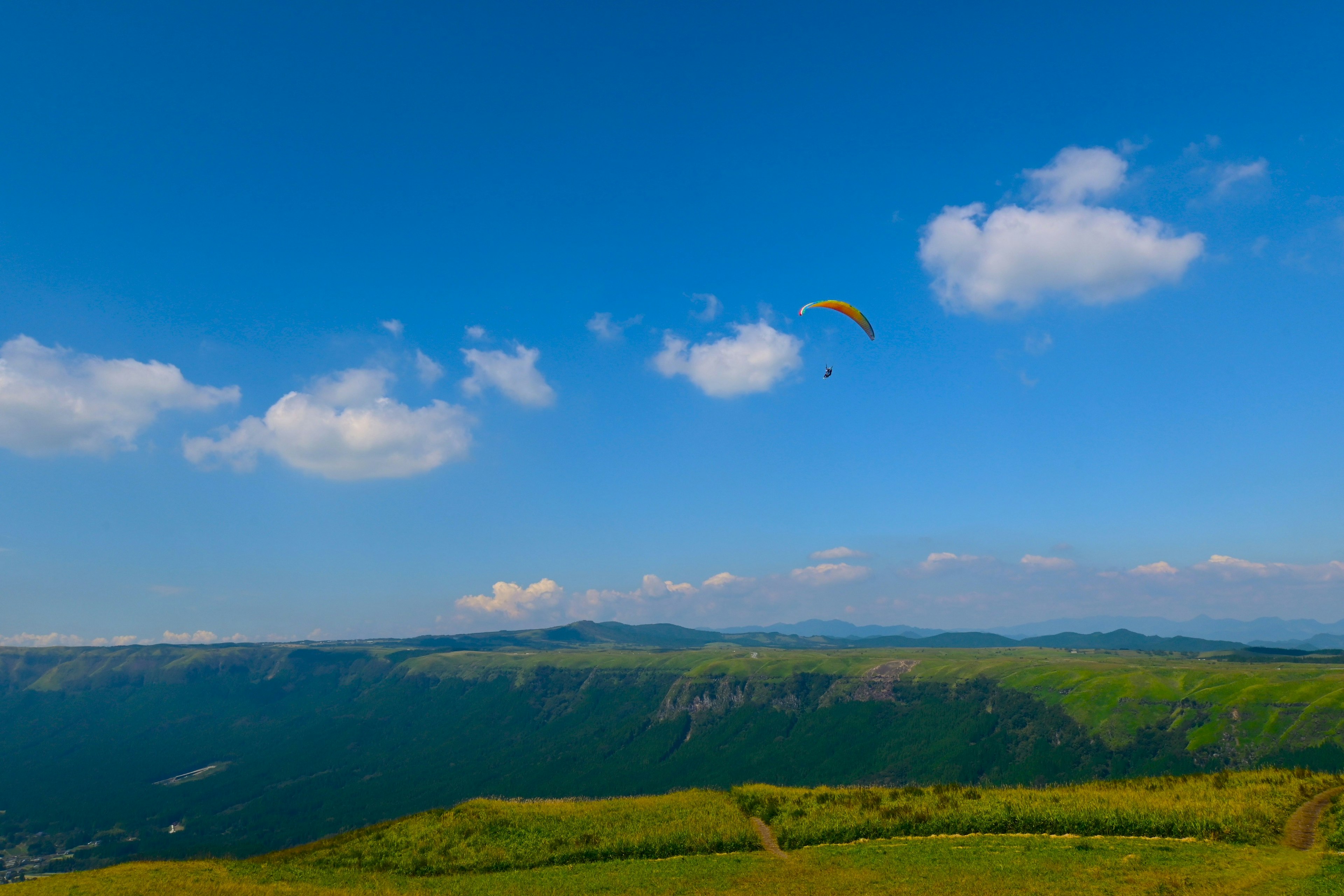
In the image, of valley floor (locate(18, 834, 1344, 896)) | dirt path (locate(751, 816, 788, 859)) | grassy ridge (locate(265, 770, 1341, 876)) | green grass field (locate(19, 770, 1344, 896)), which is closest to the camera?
valley floor (locate(18, 834, 1344, 896))

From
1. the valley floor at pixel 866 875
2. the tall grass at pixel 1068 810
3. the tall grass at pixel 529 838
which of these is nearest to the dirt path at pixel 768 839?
the tall grass at pixel 1068 810

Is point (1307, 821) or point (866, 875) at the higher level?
point (1307, 821)

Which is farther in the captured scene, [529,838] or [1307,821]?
[529,838]

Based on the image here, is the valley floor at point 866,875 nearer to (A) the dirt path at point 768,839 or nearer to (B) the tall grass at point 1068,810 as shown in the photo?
(A) the dirt path at point 768,839

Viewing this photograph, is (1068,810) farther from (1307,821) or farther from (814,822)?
(814,822)

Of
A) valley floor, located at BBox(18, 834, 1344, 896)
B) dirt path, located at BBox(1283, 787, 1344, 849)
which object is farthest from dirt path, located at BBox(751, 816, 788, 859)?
dirt path, located at BBox(1283, 787, 1344, 849)

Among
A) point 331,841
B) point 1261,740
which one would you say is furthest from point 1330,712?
point 331,841

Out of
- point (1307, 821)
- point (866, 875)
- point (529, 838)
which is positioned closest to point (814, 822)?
point (866, 875)

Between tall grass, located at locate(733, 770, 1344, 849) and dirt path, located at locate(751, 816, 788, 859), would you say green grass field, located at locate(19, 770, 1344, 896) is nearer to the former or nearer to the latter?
tall grass, located at locate(733, 770, 1344, 849)
